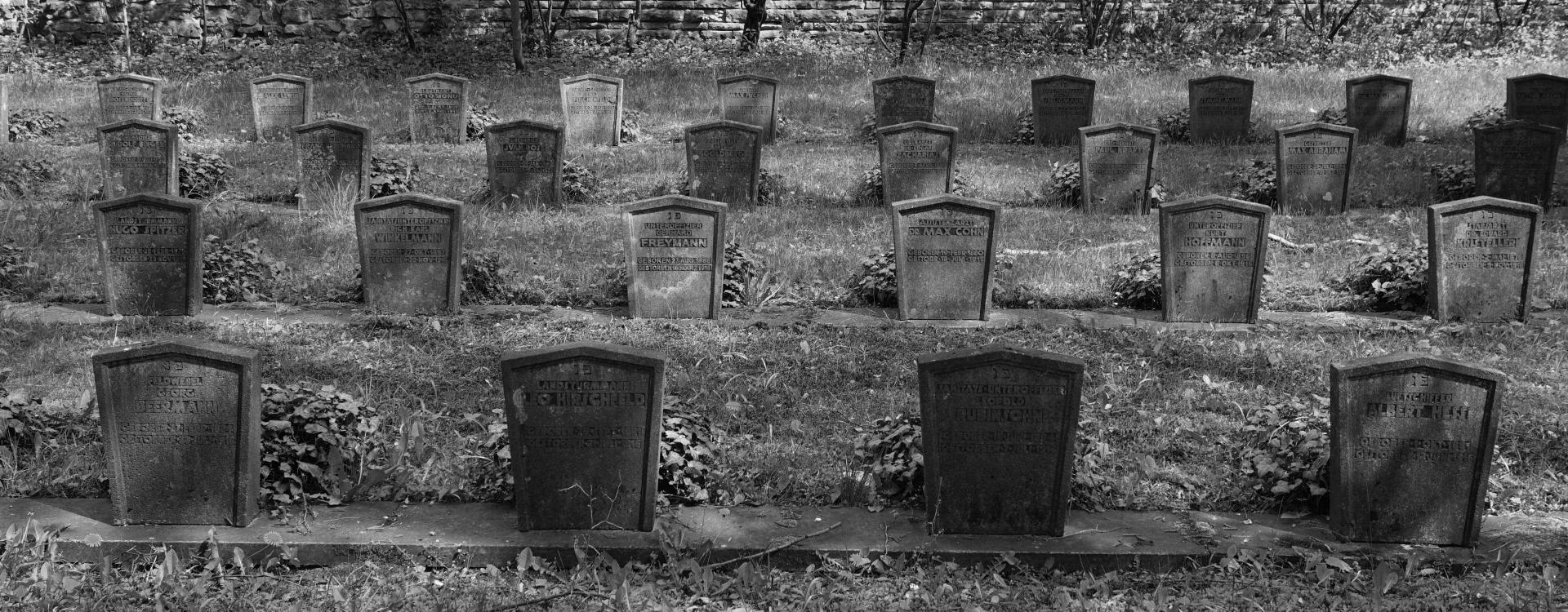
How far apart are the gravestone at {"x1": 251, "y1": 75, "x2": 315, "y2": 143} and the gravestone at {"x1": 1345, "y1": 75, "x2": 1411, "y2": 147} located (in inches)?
475

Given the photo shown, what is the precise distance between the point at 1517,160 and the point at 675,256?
789 centimetres

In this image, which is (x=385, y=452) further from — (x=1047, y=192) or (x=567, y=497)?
(x=1047, y=192)

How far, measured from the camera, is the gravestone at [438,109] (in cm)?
1484

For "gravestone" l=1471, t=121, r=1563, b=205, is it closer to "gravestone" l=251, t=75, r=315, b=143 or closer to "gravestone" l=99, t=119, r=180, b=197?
"gravestone" l=99, t=119, r=180, b=197

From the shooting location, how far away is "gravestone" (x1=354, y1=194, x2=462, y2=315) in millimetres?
8438

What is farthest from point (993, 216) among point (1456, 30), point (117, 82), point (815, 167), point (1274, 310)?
point (1456, 30)

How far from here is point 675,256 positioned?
27.9 ft

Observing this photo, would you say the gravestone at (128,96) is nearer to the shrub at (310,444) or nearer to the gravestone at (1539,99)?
the shrub at (310,444)

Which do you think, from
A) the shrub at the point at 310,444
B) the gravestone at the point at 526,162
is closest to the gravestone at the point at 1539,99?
the gravestone at the point at 526,162

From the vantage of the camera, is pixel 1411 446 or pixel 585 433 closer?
pixel 1411 446

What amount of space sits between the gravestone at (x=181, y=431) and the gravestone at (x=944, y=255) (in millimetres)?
4392

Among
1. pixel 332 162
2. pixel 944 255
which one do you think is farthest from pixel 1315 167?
pixel 332 162

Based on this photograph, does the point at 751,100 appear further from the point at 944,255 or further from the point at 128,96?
the point at 128,96

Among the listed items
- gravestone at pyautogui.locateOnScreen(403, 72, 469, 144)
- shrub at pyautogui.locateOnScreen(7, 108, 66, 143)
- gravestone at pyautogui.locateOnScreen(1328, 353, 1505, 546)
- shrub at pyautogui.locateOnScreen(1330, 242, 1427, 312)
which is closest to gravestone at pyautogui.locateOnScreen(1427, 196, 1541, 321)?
shrub at pyautogui.locateOnScreen(1330, 242, 1427, 312)
